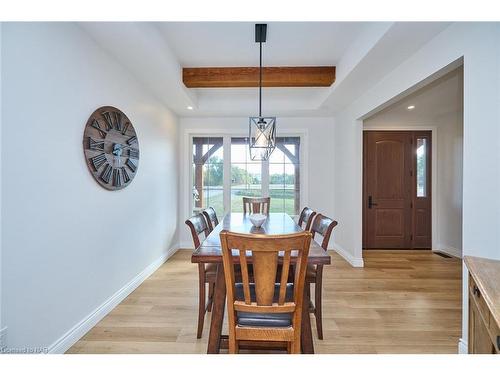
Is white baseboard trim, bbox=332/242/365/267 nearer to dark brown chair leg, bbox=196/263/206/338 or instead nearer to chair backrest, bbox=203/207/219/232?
chair backrest, bbox=203/207/219/232

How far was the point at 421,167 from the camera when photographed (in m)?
4.84

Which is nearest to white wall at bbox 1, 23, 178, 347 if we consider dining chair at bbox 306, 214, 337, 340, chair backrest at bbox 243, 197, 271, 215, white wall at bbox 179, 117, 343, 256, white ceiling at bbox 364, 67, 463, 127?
chair backrest at bbox 243, 197, 271, 215

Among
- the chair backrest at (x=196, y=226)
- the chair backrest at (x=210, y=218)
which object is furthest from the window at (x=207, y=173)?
the chair backrest at (x=196, y=226)

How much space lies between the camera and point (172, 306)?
258 centimetres

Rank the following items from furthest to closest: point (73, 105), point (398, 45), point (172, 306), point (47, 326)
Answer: point (172, 306)
point (398, 45)
point (73, 105)
point (47, 326)

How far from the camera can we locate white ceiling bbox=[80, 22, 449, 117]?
2113mm

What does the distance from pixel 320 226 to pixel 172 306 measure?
5.39 feet

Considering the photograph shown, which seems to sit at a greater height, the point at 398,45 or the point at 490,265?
the point at 398,45

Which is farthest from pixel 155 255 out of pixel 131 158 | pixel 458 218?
pixel 458 218

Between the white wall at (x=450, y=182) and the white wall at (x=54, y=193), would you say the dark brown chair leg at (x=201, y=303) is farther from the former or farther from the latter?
the white wall at (x=450, y=182)

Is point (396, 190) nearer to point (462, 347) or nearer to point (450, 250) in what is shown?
point (450, 250)

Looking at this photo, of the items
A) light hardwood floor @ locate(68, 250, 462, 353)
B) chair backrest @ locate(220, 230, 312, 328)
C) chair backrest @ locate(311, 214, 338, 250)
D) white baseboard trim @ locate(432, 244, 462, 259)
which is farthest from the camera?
white baseboard trim @ locate(432, 244, 462, 259)

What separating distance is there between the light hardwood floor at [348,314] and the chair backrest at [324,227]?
0.77 meters
